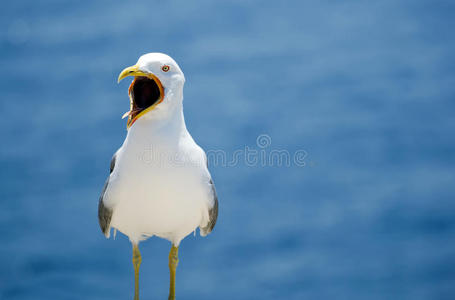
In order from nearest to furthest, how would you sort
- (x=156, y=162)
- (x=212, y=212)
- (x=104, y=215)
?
(x=156, y=162)
(x=104, y=215)
(x=212, y=212)

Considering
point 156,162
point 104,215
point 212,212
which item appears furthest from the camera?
point 212,212

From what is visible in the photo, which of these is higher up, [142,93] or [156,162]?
[142,93]

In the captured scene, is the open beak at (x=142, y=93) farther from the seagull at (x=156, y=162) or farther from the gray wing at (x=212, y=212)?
the gray wing at (x=212, y=212)

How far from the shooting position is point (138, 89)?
2.49 m

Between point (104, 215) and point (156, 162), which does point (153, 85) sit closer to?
point (156, 162)

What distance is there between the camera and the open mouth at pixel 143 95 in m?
2.39

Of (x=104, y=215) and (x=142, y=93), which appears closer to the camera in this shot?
(x=142, y=93)

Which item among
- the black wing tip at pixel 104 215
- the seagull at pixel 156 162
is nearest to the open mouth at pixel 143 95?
the seagull at pixel 156 162

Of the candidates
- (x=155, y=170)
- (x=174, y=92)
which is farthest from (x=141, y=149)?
(x=174, y=92)

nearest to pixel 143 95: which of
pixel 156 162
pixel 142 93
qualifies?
pixel 142 93

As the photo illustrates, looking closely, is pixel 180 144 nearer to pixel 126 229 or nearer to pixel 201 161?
pixel 201 161

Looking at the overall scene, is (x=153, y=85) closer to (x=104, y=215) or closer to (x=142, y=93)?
(x=142, y=93)

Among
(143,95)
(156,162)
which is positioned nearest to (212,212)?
(156,162)

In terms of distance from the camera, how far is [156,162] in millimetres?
2469
